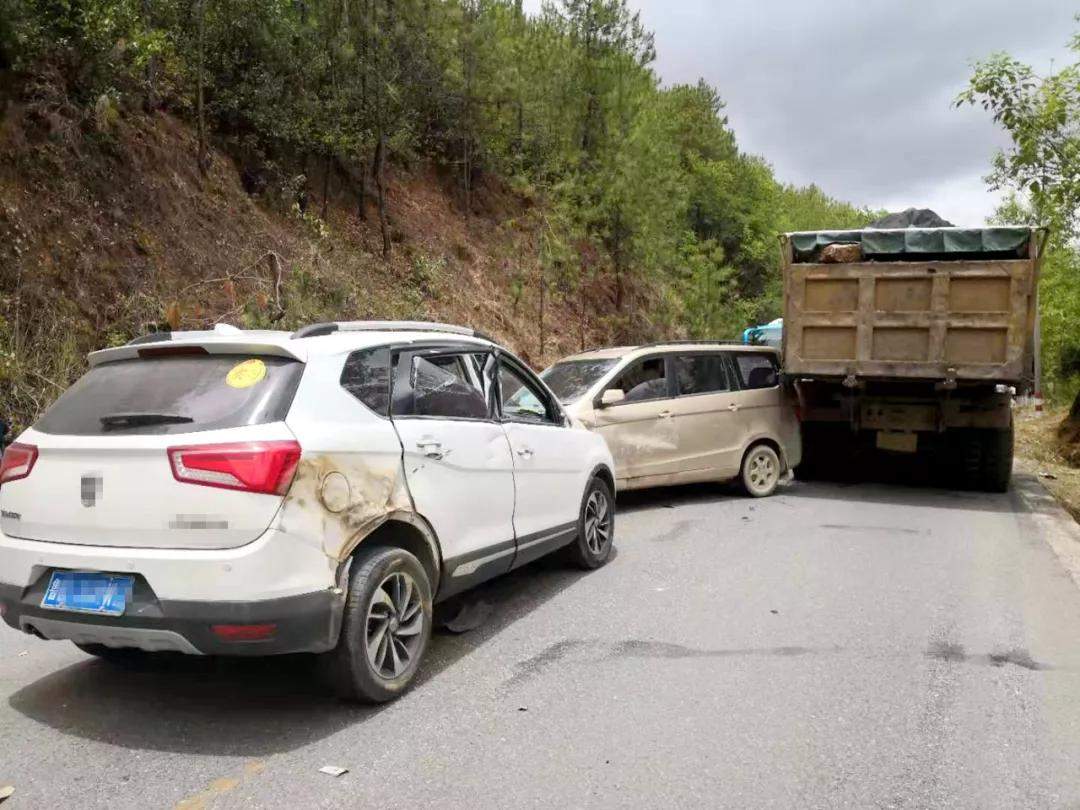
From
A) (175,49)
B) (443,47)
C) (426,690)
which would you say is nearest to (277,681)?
(426,690)

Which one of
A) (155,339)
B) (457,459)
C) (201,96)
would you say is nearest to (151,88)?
(201,96)

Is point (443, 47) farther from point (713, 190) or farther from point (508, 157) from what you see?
point (713, 190)

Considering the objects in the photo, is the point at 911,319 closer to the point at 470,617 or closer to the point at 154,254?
the point at 470,617

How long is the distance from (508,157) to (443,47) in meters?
4.92

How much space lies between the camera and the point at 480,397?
17.4 ft

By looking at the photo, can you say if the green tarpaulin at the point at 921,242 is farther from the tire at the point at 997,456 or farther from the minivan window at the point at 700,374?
the tire at the point at 997,456

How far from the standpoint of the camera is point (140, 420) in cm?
381

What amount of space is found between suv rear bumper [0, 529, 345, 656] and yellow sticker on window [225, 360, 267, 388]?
0.69 m

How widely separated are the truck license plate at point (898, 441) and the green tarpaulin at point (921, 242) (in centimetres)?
224

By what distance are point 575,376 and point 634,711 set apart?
5.66 meters

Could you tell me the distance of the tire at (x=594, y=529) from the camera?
21.8 feet

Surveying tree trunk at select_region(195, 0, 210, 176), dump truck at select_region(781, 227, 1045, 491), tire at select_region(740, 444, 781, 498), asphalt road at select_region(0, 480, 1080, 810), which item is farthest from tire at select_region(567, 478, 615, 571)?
tree trunk at select_region(195, 0, 210, 176)

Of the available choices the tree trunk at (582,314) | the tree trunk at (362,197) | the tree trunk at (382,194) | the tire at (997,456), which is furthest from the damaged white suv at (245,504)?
the tree trunk at (582,314)

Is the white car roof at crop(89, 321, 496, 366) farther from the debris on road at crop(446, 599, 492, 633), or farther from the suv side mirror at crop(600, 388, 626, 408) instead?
the suv side mirror at crop(600, 388, 626, 408)
